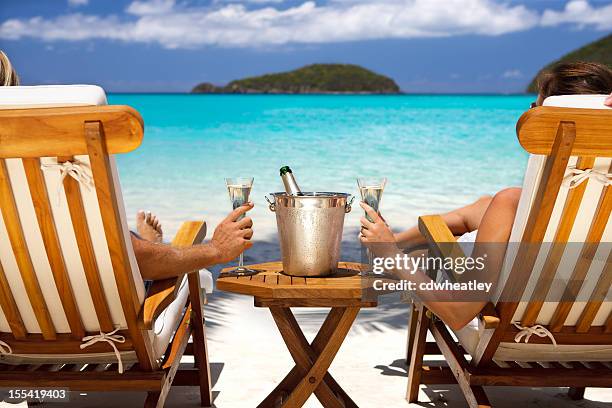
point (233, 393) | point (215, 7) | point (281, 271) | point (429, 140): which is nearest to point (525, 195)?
point (281, 271)

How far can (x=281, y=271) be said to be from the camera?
264 centimetres

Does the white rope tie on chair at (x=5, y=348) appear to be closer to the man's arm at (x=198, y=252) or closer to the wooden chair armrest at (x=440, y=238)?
the man's arm at (x=198, y=252)

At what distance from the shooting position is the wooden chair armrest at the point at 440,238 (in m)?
2.77

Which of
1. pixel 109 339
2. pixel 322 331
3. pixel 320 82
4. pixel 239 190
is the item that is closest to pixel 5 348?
pixel 109 339

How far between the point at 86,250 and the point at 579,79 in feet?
5.25

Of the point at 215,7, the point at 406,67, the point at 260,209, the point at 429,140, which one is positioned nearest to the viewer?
the point at 260,209

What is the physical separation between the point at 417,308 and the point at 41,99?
176cm

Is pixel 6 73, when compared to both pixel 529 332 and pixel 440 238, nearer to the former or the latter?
pixel 440 238

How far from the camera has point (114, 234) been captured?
2.19m

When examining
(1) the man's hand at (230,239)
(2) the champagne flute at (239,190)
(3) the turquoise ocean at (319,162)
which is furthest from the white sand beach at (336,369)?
(3) the turquoise ocean at (319,162)

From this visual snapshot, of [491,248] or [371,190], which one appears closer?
[371,190]

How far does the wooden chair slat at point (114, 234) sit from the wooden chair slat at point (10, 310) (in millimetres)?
350

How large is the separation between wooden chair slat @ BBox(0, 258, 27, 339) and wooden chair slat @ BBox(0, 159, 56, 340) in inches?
2.3

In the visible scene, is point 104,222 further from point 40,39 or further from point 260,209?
point 40,39
